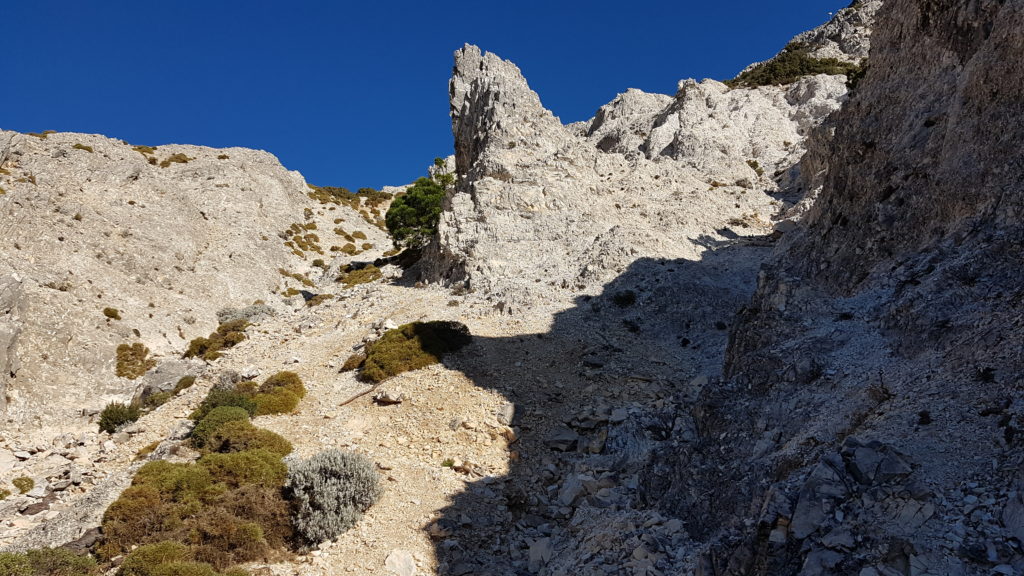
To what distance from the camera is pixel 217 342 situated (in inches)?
1331

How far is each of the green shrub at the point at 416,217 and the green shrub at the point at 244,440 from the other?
2790cm

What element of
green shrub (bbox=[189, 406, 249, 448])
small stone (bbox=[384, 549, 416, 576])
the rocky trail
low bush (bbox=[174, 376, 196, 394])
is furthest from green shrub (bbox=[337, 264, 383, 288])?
small stone (bbox=[384, 549, 416, 576])

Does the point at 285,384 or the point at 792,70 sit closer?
the point at 285,384

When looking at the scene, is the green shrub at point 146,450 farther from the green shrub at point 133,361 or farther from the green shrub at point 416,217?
the green shrub at point 416,217

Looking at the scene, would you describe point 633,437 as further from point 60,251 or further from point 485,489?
point 60,251

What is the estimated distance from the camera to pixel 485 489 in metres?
16.8

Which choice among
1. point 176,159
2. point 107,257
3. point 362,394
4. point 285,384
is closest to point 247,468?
point 362,394

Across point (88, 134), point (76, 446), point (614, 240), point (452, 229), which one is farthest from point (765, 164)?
point (88, 134)

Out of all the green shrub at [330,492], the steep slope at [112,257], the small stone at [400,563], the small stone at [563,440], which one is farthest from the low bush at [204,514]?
the steep slope at [112,257]

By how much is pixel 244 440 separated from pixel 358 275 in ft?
99.4

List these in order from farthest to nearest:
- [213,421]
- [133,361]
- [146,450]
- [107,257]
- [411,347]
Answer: [107,257] → [133,361] → [411,347] → [146,450] → [213,421]

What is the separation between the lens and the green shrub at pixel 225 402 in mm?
21406

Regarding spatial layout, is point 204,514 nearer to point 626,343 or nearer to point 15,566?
point 15,566

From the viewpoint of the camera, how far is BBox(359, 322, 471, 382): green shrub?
2373 cm
